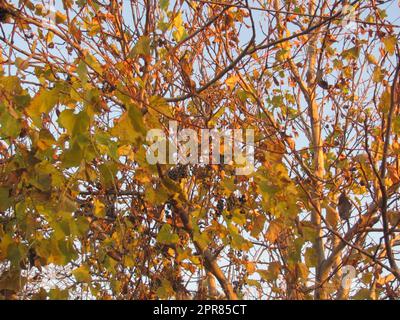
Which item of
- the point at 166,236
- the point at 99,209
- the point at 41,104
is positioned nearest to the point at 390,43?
the point at 166,236

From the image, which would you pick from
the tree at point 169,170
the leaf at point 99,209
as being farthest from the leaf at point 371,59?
the leaf at point 99,209

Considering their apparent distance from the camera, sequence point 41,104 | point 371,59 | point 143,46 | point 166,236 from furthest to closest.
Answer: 1. point 371,59
2. point 166,236
3. point 143,46
4. point 41,104

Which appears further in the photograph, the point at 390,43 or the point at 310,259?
the point at 310,259

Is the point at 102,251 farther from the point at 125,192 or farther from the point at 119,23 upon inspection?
the point at 119,23

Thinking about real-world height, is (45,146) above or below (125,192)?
below

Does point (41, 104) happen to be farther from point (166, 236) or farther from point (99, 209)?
point (99, 209)

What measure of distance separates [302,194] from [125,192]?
42.4 inches

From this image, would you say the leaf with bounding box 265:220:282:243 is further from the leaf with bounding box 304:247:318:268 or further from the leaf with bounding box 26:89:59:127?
the leaf with bounding box 26:89:59:127

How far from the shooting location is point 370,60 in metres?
3.48

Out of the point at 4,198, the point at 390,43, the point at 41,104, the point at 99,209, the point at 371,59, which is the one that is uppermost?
the point at 371,59

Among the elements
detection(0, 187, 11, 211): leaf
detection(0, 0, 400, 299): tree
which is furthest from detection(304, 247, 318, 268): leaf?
detection(0, 187, 11, 211): leaf

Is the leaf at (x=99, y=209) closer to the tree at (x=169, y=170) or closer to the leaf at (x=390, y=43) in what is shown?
the tree at (x=169, y=170)
